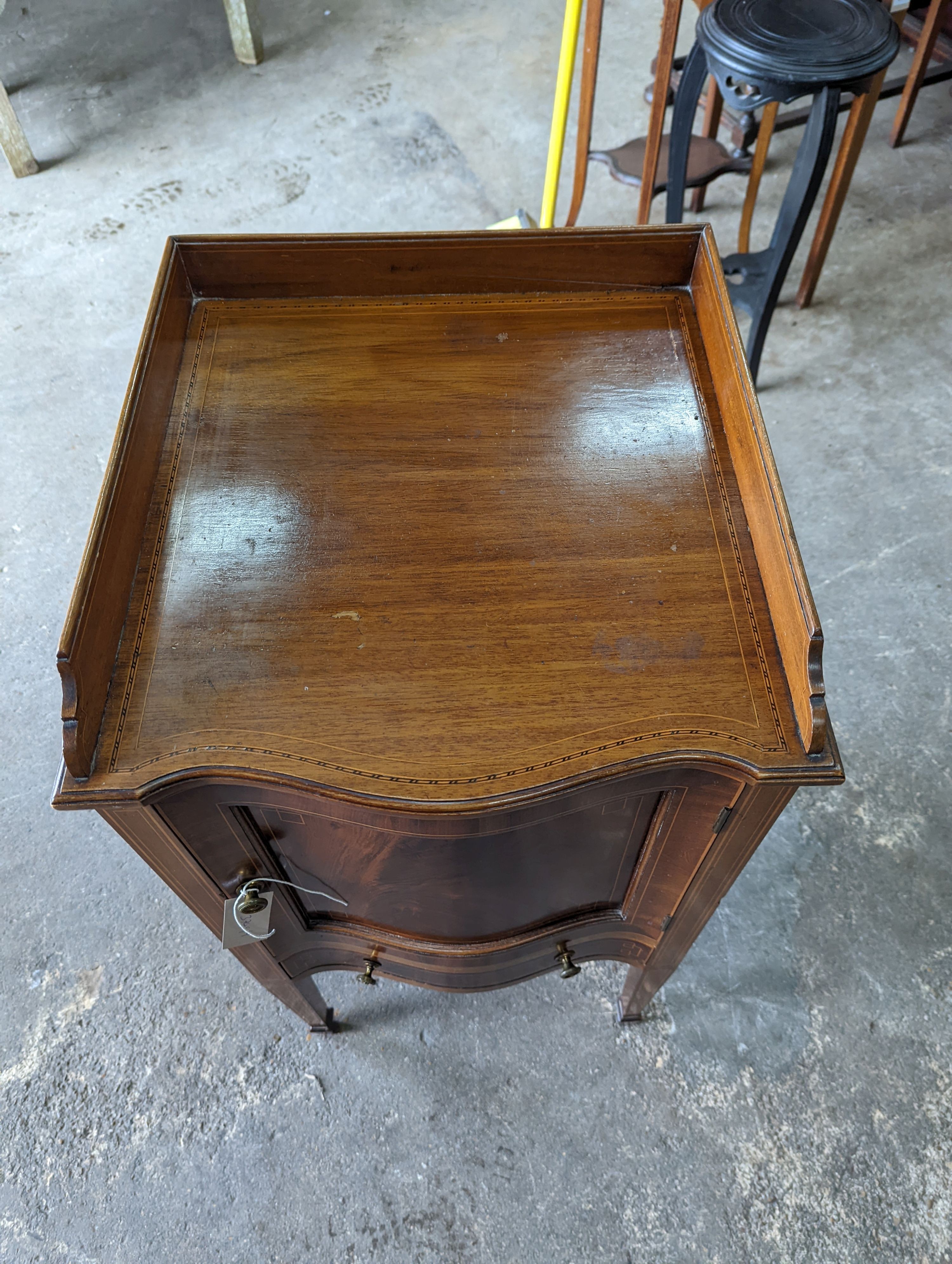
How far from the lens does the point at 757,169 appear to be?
2283mm

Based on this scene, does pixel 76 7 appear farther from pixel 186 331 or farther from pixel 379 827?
pixel 379 827

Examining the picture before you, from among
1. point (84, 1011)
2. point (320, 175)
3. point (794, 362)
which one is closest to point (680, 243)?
point (794, 362)

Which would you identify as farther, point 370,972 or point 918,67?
point 918,67

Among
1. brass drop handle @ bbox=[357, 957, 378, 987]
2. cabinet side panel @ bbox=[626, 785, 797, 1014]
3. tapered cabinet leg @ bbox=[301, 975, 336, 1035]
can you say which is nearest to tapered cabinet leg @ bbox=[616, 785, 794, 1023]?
cabinet side panel @ bbox=[626, 785, 797, 1014]

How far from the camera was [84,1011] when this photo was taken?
1.50 metres

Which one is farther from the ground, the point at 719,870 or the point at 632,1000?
the point at 719,870

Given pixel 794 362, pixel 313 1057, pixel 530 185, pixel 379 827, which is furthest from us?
pixel 530 185

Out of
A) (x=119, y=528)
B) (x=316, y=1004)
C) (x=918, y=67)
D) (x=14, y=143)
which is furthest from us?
(x=14, y=143)

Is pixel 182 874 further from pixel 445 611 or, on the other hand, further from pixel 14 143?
pixel 14 143

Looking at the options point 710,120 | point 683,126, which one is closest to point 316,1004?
point 683,126

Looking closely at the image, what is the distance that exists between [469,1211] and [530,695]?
976 millimetres

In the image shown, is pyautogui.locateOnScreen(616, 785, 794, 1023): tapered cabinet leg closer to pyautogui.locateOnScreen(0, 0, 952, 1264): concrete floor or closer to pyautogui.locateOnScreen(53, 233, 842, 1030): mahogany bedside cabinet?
pyautogui.locateOnScreen(53, 233, 842, 1030): mahogany bedside cabinet

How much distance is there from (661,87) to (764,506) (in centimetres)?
170

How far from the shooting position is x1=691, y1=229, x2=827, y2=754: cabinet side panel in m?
0.78
